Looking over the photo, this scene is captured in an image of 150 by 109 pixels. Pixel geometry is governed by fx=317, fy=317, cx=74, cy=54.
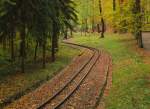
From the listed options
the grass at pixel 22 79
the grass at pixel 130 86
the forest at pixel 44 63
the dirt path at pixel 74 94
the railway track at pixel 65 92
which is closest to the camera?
the grass at pixel 130 86

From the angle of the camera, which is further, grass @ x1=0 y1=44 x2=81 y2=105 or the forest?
grass @ x1=0 y1=44 x2=81 y2=105

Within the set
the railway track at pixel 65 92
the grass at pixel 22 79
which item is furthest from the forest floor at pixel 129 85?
the railway track at pixel 65 92

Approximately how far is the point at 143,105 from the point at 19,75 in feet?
39.4

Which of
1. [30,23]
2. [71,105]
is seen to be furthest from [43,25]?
[71,105]

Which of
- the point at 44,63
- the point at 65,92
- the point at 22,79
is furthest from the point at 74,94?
the point at 44,63

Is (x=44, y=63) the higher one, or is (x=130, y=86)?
(x=44, y=63)

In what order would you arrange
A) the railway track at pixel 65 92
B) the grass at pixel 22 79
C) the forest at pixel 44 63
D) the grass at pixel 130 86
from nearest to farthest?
1. the grass at pixel 130 86
2. the railway track at pixel 65 92
3. the forest at pixel 44 63
4. the grass at pixel 22 79

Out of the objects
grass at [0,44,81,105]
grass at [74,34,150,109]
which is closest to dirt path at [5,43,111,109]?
grass at [0,44,81,105]

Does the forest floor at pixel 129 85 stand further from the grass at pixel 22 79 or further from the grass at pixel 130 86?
the grass at pixel 22 79

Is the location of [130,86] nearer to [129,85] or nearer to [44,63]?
[129,85]

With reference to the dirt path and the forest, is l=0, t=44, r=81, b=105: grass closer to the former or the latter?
the forest

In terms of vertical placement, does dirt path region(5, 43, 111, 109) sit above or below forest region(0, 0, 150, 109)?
below

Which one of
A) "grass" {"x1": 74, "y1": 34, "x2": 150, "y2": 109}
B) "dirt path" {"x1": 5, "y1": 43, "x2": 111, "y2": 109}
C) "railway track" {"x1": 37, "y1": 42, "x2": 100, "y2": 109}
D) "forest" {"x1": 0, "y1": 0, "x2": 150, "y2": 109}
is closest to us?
"grass" {"x1": 74, "y1": 34, "x2": 150, "y2": 109}

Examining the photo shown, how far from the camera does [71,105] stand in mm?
16656
